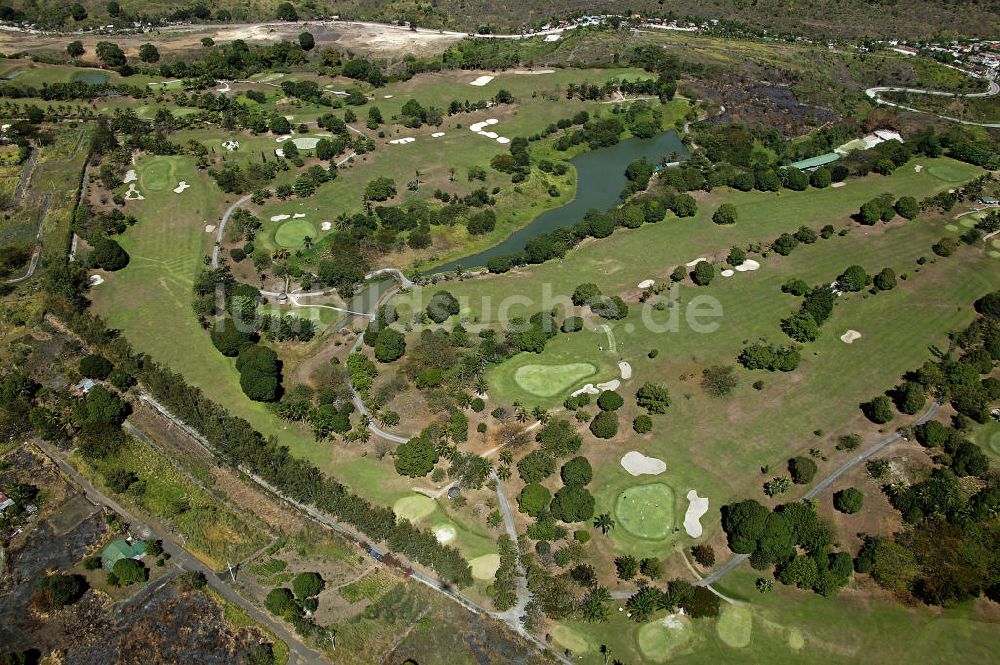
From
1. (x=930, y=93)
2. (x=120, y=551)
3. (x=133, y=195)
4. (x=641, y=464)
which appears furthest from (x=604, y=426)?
(x=930, y=93)

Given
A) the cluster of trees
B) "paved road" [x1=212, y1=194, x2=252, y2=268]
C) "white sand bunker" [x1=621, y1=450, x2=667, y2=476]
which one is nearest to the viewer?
the cluster of trees

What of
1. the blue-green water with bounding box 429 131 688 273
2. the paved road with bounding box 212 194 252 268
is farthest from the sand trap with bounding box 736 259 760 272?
the paved road with bounding box 212 194 252 268

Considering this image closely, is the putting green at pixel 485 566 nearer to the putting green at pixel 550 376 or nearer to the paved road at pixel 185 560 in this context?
the paved road at pixel 185 560

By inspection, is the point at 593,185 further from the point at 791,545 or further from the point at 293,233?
the point at 791,545

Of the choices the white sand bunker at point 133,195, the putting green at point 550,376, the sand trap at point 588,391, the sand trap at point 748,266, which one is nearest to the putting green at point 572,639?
the sand trap at point 588,391

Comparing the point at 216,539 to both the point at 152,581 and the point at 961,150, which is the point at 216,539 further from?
the point at 961,150

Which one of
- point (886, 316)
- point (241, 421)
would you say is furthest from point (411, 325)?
point (886, 316)

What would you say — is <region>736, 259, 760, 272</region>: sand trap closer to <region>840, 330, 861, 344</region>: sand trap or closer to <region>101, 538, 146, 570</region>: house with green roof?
<region>840, 330, 861, 344</region>: sand trap
